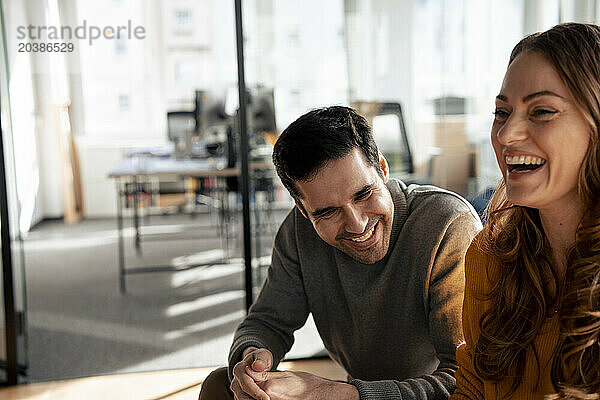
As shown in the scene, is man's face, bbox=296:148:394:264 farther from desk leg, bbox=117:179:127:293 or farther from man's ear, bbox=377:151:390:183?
desk leg, bbox=117:179:127:293

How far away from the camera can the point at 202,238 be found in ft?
10.0

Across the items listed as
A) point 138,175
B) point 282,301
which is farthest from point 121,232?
point 282,301

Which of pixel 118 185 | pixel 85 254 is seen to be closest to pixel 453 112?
pixel 118 185

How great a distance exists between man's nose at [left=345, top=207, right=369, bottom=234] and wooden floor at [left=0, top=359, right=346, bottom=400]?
152 cm

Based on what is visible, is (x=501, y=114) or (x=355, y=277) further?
(x=355, y=277)

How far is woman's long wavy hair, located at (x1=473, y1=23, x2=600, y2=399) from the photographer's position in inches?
41.5

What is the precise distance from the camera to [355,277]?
5.32 feet

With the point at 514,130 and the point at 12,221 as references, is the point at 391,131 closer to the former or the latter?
the point at 12,221

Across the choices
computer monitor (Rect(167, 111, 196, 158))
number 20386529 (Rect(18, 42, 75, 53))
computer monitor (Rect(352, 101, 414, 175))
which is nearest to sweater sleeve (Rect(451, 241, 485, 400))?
computer monitor (Rect(352, 101, 414, 175))

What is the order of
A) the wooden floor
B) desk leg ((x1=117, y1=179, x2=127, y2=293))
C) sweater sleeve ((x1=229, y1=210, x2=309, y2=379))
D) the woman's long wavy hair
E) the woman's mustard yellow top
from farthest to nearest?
desk leg ((x1=117, y1=179, x2=127, y2=293)) → the wooden floor → sweater sleeve ((x1=229, y1=210, x2=309, y2=379)) → the woman's mustard yellow top → the woman's long wavy hair

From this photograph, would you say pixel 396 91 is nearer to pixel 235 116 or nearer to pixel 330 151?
pixel 235 116

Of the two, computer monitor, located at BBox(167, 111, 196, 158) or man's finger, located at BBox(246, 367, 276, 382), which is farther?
computer monitor, located at BBox(167, 111, 196, 158)

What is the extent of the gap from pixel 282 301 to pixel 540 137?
2.70ft

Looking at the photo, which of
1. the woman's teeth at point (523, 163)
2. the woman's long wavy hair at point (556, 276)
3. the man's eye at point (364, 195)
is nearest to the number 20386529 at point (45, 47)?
the man's eye at point (364, 195)
